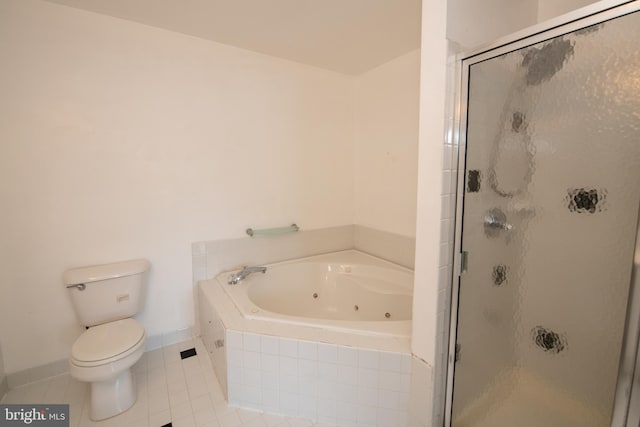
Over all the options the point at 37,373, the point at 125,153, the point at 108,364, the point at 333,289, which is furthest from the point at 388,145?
the point at 37,373

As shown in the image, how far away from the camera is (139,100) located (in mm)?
1817

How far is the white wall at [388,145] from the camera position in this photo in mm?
2154

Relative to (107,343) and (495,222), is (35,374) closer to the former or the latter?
(107,343)

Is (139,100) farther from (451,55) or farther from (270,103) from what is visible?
(451,55)

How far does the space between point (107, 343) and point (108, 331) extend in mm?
134

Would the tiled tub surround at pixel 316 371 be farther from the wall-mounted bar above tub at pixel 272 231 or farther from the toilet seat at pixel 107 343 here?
the wall-mounted bar above tub at pixel 272 231

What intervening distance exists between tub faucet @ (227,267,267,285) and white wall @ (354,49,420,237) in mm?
1102

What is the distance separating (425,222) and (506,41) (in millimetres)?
731

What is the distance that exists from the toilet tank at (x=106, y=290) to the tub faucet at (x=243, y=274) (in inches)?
21.9

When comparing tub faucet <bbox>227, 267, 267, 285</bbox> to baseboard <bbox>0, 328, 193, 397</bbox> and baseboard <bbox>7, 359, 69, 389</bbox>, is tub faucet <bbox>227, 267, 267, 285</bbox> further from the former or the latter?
baseboard <bbox>7, 359, 69, 389</bbox>

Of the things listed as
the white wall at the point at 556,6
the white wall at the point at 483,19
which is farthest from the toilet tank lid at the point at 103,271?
the white wall at the point at 556,6

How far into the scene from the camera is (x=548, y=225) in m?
1.06

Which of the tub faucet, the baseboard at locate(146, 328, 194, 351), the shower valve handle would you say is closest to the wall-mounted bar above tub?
the tub faucet

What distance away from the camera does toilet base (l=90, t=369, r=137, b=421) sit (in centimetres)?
145
